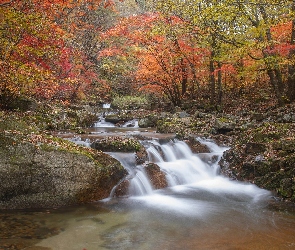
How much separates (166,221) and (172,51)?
1362 cm

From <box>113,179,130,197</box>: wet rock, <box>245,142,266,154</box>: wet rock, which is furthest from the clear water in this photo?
<box>245,142,266,154</box>: wet rock

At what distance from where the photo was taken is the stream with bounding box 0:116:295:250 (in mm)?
5125

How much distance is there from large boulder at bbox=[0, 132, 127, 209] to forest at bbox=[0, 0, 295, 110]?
2733mm

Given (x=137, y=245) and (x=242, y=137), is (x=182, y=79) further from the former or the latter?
(x=137, y=245)

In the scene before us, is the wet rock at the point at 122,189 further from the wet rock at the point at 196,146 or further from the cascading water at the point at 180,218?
the wet rock at the point at 196,146

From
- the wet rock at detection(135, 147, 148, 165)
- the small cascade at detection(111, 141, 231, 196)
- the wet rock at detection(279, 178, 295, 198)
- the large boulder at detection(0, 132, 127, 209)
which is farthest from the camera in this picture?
the wet rock at detection(135, 147, 148, 165)

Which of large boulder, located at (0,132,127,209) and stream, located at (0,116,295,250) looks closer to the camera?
stream, located at (0,116,295,250)

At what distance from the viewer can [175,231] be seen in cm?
572

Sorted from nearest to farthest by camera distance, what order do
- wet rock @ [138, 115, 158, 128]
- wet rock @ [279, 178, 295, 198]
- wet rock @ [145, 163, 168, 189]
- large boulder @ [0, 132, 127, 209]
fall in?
large boulder @ [0, 132, 127, 209] < wet rock @ [279, 178, 295, 198] < wet rock @ [145, 163, 168, 189] < wet rock @ [138, 115, 158, 128]

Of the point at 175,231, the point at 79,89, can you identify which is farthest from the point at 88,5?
the point at 175,231

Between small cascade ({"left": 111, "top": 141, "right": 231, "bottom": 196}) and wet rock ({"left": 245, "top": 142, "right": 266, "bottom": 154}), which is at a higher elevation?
wet rock ({"left": 245, "top": 142, "right": 266, "bottom": 154})

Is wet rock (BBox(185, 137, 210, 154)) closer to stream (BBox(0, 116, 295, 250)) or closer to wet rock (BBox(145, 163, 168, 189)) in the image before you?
stream (BBox(0, 116, 295, 250))

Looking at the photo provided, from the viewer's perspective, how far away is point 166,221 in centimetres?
631

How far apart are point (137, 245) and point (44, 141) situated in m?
3.80
